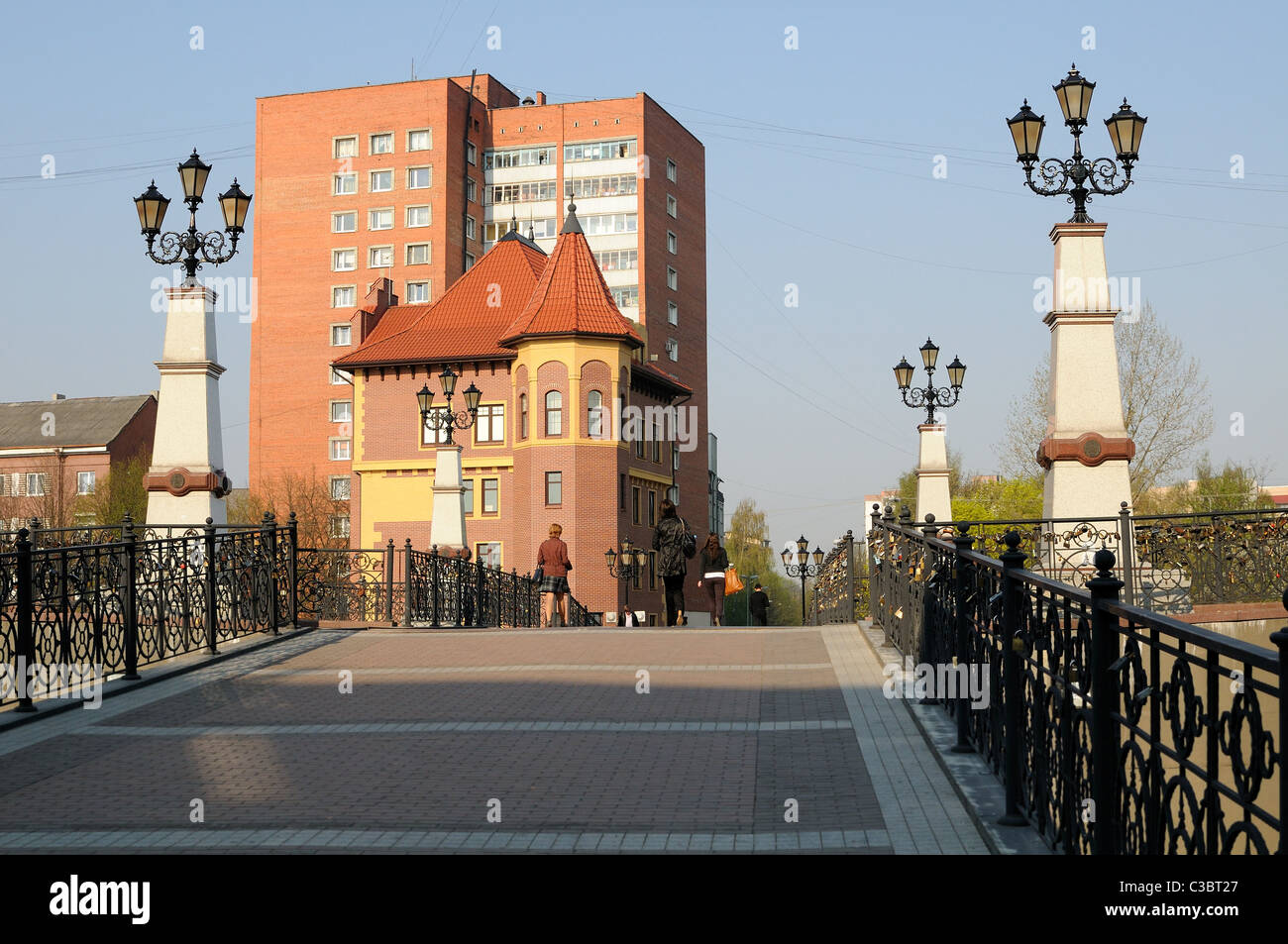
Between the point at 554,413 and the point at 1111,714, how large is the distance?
46.3 metres

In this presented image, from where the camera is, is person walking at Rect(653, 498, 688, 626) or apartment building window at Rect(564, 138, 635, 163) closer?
person walking at Rect(653, 498, 688, 626)

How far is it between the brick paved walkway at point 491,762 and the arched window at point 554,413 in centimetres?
3665

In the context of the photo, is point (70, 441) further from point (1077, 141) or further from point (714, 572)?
point (1077, 141)

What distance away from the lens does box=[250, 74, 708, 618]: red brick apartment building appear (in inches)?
3155

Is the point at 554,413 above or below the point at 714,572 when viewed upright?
above

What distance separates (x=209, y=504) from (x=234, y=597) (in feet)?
7.25

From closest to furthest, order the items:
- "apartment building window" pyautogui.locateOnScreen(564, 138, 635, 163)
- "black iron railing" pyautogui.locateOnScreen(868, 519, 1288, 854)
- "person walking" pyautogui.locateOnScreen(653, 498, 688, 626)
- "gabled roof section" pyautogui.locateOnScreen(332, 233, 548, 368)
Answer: "black iron railing" pyautogui.locateOnScreen(868, 519, 1288, 854)
"person walking" pyautogui.locateOnScreen(653, 498, 688, 626)
"gabled roof section" pyautogui.locateOnScreen(332, 233, 548, 368)
"apartment building window" pyautogui.locateOnScreen(564, 138, 635, 163)

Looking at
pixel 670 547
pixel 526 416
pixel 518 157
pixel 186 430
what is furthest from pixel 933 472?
pixel 518 157

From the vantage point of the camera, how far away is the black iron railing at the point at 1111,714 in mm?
3418

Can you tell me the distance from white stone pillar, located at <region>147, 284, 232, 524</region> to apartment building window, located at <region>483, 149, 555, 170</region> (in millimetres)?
70144

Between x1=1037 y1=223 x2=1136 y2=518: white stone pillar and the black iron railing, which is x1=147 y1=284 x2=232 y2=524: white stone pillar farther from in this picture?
the black iron railing

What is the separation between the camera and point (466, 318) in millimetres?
57094

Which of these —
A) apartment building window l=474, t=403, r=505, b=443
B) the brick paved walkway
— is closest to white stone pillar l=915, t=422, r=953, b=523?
the brick paved walkway
